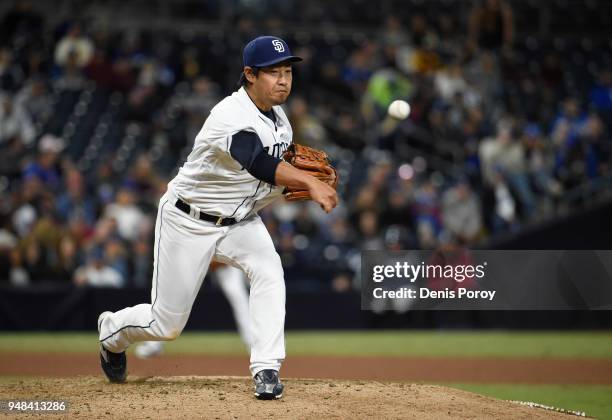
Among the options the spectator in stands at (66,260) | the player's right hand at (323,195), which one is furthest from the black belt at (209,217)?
the spectator in stands at (66,260)

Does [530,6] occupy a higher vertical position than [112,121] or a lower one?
higher

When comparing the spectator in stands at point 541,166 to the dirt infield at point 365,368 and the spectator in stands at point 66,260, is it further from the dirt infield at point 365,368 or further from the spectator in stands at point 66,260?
the spectator in stands at point 66,260

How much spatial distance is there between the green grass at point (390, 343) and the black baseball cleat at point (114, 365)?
4.38 meters

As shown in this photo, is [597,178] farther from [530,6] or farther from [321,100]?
[530,6]

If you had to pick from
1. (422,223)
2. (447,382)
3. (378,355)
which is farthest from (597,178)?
(447,382)

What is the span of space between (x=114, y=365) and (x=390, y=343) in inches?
246

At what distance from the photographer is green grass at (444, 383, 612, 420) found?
6.70 m

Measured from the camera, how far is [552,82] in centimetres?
1609

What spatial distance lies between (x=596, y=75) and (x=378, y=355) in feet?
27.6

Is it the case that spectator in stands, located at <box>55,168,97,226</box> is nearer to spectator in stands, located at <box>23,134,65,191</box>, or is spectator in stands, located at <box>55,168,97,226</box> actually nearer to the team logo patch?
spectator in stands, located at <box>23,134,65,191</box>

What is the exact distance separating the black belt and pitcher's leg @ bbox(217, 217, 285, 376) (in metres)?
0.06

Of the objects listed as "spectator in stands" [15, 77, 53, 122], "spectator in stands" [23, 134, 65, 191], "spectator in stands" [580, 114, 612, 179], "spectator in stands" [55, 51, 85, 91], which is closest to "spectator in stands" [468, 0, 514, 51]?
"spectator in stands" [580, 114, 612, 179]

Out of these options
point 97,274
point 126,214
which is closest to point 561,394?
point 97,274

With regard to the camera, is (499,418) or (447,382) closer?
(499,418)
